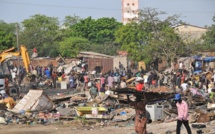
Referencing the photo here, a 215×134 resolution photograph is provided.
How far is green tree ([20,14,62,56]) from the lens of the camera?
7050 cm

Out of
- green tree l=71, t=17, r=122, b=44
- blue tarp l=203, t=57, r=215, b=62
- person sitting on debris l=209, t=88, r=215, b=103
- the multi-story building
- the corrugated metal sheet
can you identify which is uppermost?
the multi-story building

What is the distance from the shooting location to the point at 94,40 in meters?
87.9

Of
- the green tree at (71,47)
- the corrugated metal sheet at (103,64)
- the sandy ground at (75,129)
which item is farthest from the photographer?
the green tree at (71,47)

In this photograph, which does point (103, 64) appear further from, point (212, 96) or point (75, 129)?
point (75, 129)

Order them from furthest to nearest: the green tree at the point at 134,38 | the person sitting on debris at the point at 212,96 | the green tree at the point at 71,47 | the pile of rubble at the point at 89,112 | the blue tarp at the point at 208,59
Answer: the green tree at the point at 71,47, the green tree at the point at 134,38, the blue tarp at the point at 208,59, the person sitting on debris at the point at 212,96, the pile of rubble at the point at 89,112

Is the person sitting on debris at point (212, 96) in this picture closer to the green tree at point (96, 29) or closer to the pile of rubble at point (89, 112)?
the pile of rubble at point (89, 112)

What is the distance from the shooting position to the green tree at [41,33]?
2776 inches

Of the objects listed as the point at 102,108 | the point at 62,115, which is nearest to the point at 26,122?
the point at 62,115

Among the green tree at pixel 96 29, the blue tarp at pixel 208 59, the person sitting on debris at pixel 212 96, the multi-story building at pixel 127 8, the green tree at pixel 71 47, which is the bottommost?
the person sitting on debris at pixel 212 96

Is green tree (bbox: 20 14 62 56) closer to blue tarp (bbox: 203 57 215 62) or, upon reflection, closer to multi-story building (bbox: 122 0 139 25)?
blue tarp (bbox: 203 57 215 62)

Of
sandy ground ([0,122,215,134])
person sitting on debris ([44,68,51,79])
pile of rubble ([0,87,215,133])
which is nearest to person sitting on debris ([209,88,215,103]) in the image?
pile of rubble ([0,87,215,133])

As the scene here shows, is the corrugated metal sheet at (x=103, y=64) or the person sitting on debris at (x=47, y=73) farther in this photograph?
the corrugated metal sheet at (x=103, y=64)

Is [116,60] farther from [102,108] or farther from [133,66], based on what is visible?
[102,108]

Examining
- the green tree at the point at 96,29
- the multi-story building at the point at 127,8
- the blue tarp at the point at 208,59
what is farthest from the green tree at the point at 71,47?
the multi-story building at the point at 127,8
